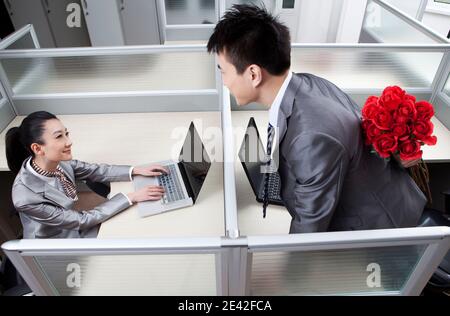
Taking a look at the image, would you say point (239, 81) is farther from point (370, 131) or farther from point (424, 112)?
point (424, 112)

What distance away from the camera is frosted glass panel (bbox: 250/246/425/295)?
0.87m

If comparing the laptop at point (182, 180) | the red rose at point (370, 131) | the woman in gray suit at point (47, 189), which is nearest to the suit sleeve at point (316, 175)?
the red rose at point (370, 131)

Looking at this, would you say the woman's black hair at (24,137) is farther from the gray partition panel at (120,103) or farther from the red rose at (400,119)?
the red rose at (400,119)

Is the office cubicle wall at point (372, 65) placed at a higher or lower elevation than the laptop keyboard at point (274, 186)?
higher

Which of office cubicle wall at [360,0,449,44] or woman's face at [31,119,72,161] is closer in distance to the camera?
woman's face at [31,119,72,161]

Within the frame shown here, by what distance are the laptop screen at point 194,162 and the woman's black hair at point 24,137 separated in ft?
1.94

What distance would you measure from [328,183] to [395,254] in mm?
A: 282

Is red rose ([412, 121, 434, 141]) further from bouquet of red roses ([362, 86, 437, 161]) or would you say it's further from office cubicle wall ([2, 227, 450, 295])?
office cubicle wall ([2, 227, 450, 295])

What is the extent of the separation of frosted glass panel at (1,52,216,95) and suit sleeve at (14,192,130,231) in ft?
2.59

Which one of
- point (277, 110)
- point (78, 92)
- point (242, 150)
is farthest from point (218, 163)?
point (78, 92)

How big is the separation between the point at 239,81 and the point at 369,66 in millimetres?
1135

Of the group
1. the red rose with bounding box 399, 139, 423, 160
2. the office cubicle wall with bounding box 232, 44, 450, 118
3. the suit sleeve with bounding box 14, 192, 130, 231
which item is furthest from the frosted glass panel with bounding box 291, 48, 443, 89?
the suit sleeve with bounding box 14, 192, 130, 231

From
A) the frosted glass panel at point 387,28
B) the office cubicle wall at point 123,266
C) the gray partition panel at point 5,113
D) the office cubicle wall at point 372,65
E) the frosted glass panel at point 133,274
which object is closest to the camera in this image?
the office cubicle wall at point 123,266

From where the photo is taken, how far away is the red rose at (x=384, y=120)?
0.88 metres
